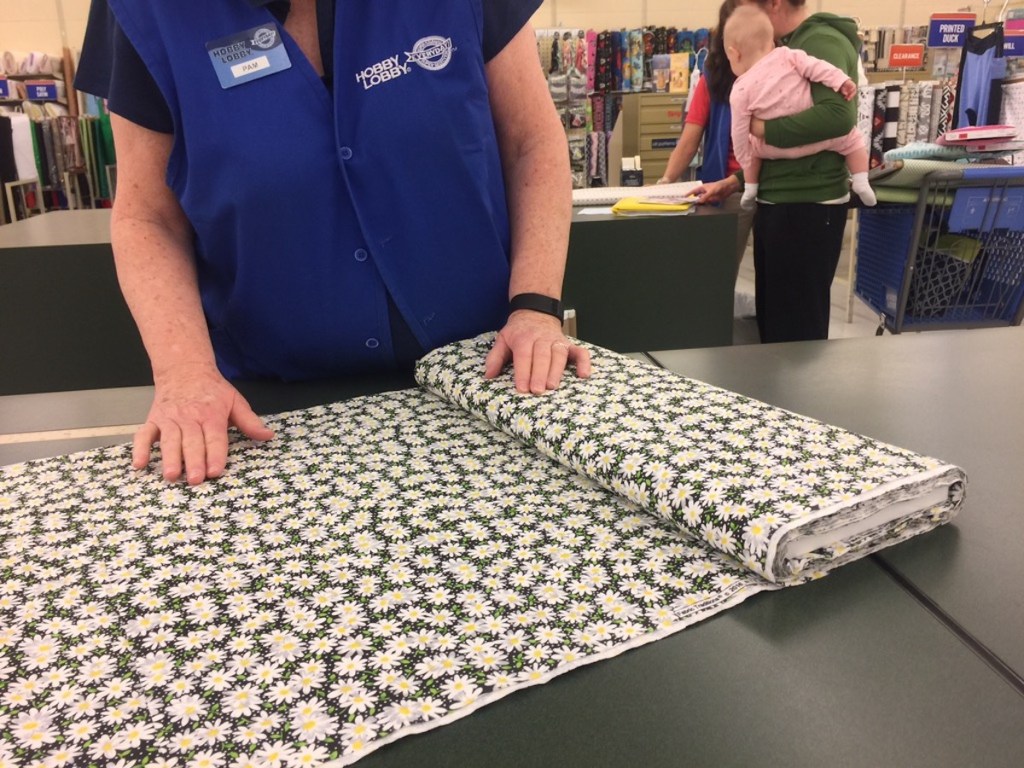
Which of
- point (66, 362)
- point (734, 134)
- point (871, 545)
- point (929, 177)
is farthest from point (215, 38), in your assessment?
point (929, 177)

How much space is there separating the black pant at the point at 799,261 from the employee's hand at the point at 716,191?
144 millimetres

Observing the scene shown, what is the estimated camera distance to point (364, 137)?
96cm

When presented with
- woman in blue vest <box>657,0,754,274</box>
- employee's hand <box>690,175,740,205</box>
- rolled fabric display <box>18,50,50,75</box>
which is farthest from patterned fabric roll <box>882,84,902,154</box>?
rolled fabric display <box>18,50,50,75</box>

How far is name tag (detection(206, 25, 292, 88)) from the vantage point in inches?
35.7

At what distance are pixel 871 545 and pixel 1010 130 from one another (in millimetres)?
3183

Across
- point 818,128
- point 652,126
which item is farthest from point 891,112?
point 652,126

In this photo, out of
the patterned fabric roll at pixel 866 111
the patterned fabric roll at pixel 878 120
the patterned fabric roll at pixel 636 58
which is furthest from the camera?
the patterned fabric roll at pixel 636 58

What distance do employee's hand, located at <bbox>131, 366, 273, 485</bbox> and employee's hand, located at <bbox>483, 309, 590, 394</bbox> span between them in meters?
0.29

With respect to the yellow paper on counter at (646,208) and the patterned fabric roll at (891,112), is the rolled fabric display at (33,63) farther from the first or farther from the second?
the patterned fabric roll at (891,112)

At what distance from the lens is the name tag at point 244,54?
0.91 m

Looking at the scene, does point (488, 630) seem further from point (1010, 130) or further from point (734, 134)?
point (1010, 130)

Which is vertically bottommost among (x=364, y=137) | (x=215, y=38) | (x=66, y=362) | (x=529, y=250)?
(x=66, y=362)

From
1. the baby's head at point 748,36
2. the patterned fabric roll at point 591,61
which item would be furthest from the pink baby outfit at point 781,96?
the patterned fabric roll at point 591,61

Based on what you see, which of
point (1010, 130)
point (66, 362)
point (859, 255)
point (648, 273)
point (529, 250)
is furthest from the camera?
point (859, 255)
